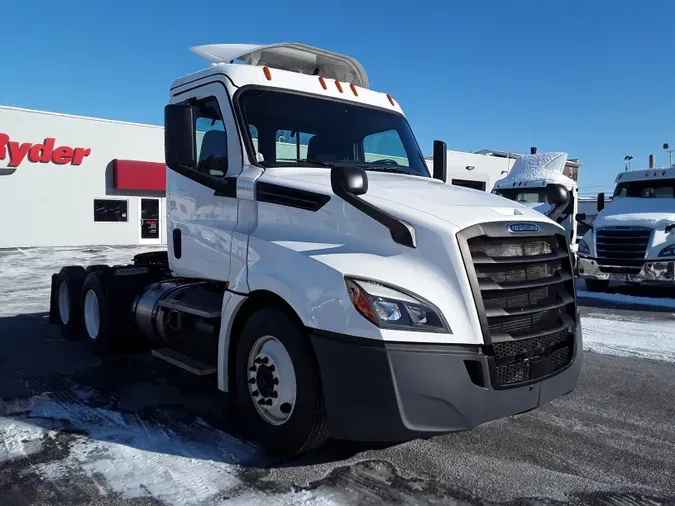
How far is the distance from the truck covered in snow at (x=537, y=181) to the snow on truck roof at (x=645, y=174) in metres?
1.52

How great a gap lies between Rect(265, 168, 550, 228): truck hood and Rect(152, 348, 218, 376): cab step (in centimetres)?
155

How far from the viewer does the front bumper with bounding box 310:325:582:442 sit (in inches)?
122

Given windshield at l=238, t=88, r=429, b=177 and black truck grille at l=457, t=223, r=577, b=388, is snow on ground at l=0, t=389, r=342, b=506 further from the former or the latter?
windshield at l=238, t=88, r=429, b=177

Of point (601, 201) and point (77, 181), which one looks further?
point (77, 181)

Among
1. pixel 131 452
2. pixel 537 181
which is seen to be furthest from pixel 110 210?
pixel 131 452

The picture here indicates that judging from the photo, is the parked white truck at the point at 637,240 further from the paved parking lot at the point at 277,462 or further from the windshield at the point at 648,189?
the paved parking lot at the point at 277,462

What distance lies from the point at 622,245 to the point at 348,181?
974 centimetres

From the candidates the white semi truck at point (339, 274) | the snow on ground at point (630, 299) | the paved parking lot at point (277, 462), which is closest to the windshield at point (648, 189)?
the snow on ground at point (630, 299)

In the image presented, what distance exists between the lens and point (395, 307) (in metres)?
3.17

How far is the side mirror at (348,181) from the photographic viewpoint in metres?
3.50

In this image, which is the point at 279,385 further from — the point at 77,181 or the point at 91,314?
the point at 77,181

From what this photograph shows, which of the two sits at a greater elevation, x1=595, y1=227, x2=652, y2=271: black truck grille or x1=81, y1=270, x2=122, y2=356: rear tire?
x1=595, y1=227, x2=652, y2=271: black truck grille

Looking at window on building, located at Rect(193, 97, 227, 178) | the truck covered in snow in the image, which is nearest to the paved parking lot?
window on building, located at Rect(193, 97, 227, 178)

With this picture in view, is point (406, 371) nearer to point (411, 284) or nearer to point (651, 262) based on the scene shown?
point (411, 284)
